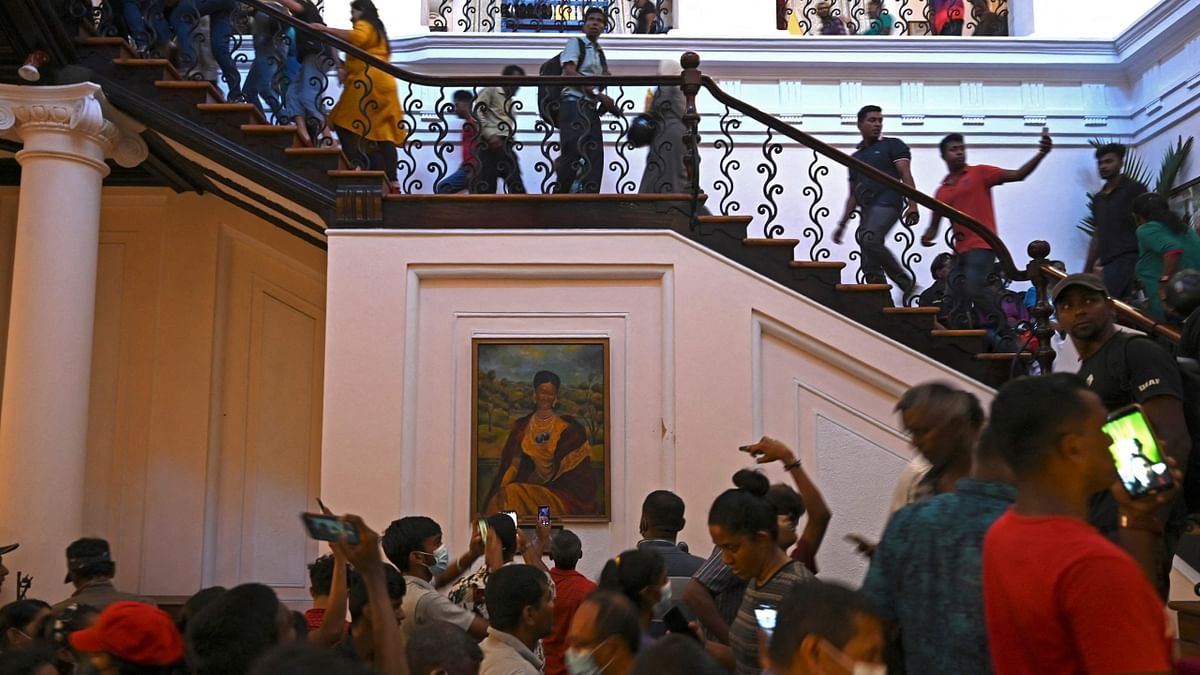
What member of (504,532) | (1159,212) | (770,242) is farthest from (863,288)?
(504,532)

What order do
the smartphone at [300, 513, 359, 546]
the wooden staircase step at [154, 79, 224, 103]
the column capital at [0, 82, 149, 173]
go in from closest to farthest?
the smartphone at [300, 513, 359, 546] < the column capital at [0, 82, 149, 173] < the wooden staircase step at [154, 79, 224, 103]

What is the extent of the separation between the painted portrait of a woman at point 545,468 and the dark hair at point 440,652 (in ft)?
16.3

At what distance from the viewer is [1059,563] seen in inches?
88.4

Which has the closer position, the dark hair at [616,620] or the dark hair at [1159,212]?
the dark hair at [616,620]

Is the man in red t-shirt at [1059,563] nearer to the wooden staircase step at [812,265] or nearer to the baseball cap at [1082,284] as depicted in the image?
the baseball cap at [1082,284]

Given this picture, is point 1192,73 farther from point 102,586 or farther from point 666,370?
point 102,586

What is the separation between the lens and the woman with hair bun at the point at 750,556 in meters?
3.68

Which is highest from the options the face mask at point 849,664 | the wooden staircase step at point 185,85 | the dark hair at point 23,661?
the wooden staircase step at point 185,85

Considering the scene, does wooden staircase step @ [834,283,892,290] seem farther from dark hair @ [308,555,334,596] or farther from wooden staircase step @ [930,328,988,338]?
dark hair @ [308,555,334,596]

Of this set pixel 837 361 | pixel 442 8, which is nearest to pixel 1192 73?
pixel 837 361

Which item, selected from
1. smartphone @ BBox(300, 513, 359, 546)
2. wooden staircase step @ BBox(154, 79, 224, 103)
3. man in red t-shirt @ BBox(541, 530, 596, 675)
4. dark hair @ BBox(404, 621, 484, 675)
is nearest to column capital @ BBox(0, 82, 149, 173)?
wooden staircase step @ BBox(154, 79, 224, 103)

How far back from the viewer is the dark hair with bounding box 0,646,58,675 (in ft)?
10.5

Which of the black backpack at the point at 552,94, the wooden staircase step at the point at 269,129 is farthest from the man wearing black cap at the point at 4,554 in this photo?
the black backpack at the point at 552,94

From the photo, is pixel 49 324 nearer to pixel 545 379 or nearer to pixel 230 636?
pixel 545 379
